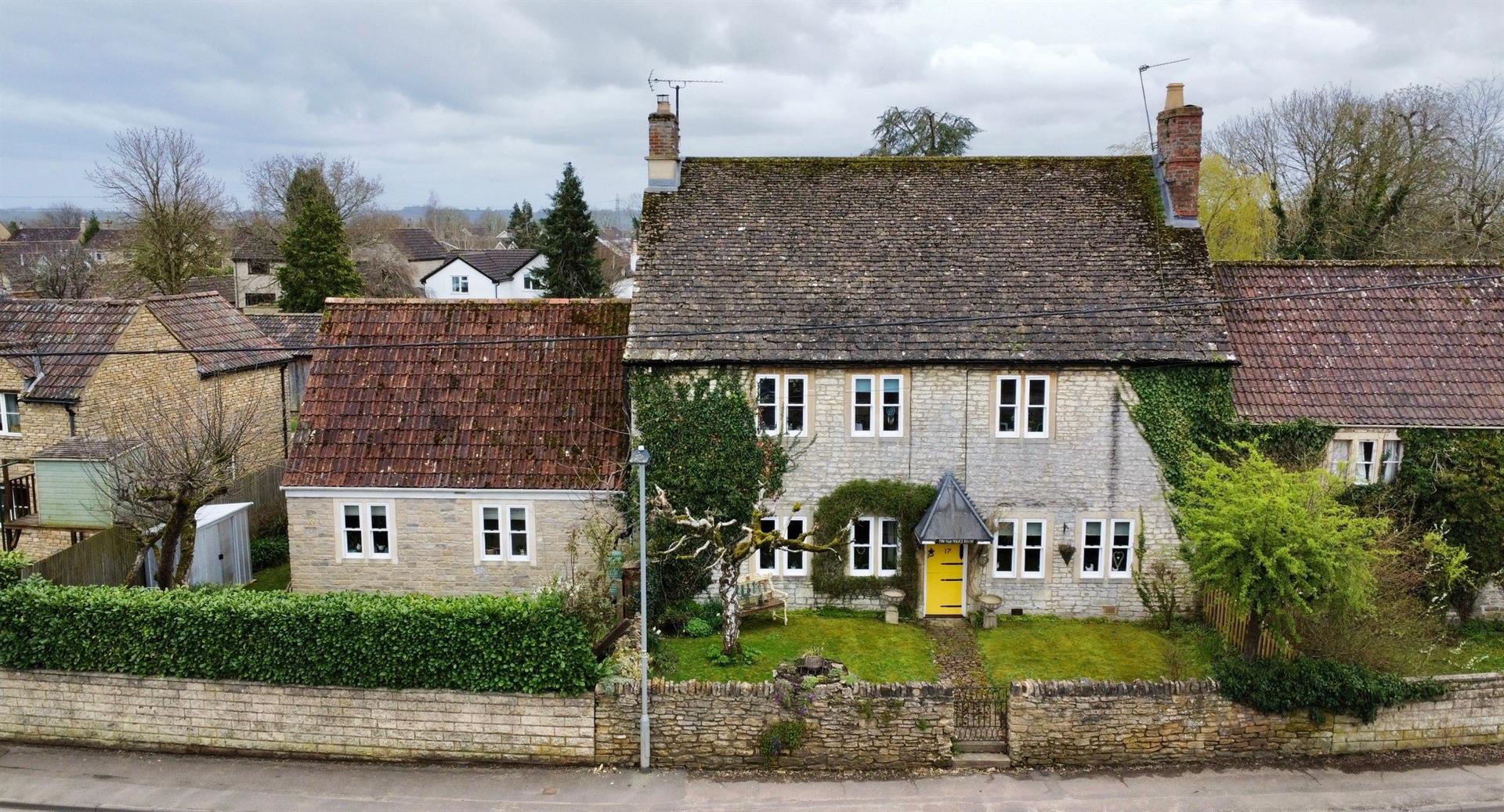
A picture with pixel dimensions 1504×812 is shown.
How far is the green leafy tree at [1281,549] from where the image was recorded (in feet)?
51.2

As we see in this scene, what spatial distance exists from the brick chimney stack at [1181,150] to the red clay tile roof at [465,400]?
1437 centimetres

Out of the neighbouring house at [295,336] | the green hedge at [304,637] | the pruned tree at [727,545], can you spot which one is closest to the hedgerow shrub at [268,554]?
the green hedge at [304,637]

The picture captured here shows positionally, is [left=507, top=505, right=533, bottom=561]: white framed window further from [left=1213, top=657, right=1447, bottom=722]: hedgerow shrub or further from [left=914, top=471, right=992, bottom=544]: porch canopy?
[left=1213, top=657, right=1447, bottom=722]: hedgerow shrub

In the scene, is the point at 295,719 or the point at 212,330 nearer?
the point at 295,719

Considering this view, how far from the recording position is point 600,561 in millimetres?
20156

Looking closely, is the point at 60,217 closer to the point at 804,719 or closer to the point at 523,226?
the point at 523,226

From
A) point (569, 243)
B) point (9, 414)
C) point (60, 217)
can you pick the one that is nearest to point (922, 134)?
point (569, 243)

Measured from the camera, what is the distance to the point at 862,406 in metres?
21.6

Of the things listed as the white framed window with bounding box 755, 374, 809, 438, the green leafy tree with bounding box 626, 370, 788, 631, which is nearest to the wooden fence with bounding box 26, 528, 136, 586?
the green leafy tree with bounding box 626, 370, 788, 631

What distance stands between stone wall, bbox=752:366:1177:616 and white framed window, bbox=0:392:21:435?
21194mm

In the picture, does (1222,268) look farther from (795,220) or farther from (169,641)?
(169,641)

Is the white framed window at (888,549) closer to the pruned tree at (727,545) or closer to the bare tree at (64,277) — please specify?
the pruned tree at (727,545)

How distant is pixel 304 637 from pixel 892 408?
42.0 ft

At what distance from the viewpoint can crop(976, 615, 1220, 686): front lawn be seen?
61.8 ft
